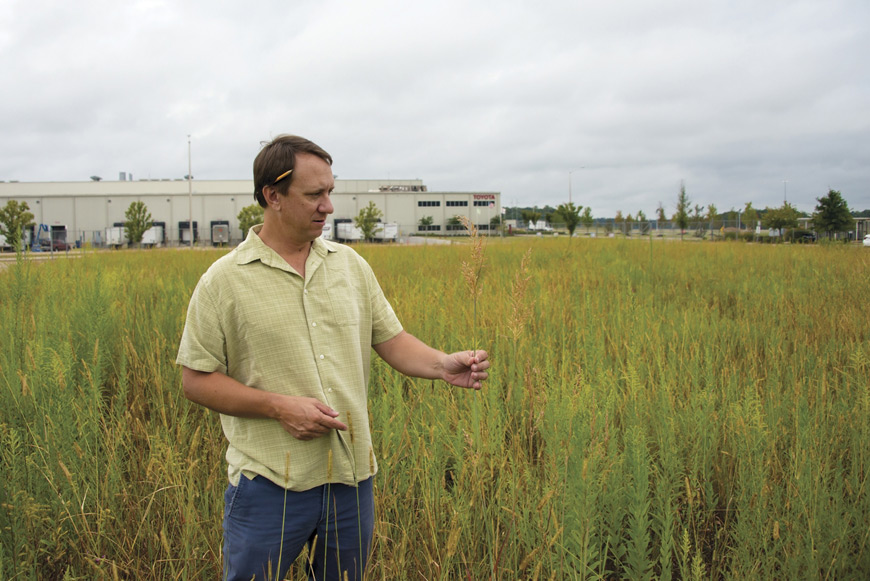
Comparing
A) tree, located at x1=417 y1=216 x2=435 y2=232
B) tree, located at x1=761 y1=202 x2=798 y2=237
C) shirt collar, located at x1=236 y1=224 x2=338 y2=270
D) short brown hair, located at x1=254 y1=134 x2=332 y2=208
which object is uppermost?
tree, located at x1=417 y1=216 x2=435 y2=232

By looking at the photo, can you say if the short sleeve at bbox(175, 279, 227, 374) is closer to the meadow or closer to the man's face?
the man's face

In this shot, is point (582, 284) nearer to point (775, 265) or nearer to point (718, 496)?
point (775, 265)

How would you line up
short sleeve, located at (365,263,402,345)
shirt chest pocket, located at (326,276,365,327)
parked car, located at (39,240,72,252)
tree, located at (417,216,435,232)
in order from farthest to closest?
tree, located at (417,216,435,232), parked car, located at (39,240,72,252), short sleeve, located at (365,263,402,345), shirt chest pocket, located at (326,276,365,327)

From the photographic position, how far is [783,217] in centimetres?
4169

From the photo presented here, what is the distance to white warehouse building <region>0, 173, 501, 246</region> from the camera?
50719 mm

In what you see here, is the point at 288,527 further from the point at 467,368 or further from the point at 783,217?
the point at 783,217

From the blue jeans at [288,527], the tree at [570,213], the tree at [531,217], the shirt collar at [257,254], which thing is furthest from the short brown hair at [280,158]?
the tree at [531,217]

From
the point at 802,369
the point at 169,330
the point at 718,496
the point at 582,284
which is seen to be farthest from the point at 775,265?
the point at 169,330

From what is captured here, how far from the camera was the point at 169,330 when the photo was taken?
4387mm

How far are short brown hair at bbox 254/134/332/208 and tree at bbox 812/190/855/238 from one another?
37432 mm

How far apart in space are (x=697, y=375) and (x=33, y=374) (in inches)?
153

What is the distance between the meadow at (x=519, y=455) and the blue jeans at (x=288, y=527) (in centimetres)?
18

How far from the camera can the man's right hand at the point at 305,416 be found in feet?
4.93

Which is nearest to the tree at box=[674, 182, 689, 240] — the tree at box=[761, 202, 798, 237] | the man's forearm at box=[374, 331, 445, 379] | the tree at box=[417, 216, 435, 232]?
the tree at box=[761, 202, 798, 237]
